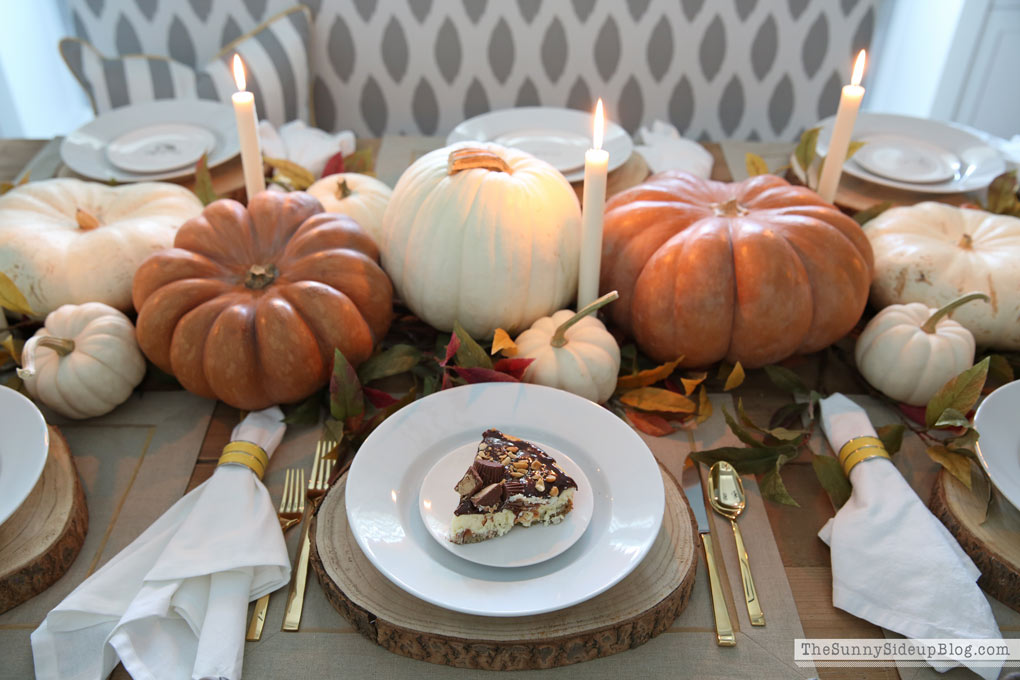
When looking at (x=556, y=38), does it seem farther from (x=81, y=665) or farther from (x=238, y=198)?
(x=81, y=665)

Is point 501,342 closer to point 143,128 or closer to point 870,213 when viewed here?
point 870,213

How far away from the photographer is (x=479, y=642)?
27.4 inches

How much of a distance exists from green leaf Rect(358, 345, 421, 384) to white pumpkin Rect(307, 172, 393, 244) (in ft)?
0.61

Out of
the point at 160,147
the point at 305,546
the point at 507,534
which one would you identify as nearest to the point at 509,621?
the point at 507,534

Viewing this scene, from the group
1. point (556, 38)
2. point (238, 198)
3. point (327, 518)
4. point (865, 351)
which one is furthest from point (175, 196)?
point (556, 38)

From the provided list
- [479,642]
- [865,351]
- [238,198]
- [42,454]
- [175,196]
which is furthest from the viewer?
[238,198]

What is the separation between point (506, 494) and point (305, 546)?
0.78 ft

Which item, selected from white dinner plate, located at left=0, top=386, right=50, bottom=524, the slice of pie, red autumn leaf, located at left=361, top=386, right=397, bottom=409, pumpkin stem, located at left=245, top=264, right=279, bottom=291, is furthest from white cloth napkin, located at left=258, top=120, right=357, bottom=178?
the slice of pie

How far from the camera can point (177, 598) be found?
739 millimetres

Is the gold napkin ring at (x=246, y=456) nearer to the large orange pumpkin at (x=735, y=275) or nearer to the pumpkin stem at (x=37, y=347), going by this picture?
the pumpkin stem at (x=37, y=347)

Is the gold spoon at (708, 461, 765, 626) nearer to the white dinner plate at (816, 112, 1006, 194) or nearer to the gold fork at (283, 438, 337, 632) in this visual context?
the gold fork at (283, 438, 337, 632)

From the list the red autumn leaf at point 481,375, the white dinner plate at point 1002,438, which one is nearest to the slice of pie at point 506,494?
Answer: the red autumn leaf at point 481,375

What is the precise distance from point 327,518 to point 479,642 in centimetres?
23

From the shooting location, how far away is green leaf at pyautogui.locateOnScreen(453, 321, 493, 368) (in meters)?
0.96
